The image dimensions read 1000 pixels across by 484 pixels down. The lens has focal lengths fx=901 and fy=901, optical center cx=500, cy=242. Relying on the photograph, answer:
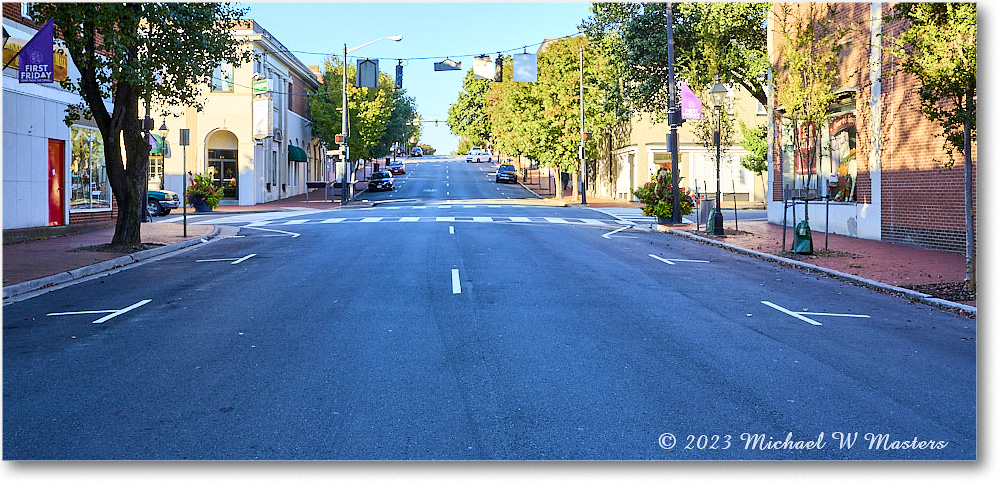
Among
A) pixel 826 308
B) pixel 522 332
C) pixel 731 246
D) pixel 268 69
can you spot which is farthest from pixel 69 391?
pixel 268 69

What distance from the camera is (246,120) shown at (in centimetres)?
4697

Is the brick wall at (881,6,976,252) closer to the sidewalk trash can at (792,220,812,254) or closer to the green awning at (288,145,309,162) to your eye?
the sidewalk trash can at (792,220,812,254)

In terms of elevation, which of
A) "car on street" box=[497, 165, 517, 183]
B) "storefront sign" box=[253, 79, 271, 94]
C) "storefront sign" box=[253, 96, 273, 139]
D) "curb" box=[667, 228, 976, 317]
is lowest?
"curb" box=[667, 228, 976, 317]

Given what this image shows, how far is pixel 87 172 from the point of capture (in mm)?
26250

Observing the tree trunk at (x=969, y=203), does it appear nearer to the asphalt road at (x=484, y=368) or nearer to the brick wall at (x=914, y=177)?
the asphalt road at (x=484, y=368)

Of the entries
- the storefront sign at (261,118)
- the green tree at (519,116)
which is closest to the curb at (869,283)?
the storefront sign at (261,118)

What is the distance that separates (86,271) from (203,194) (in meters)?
25.0

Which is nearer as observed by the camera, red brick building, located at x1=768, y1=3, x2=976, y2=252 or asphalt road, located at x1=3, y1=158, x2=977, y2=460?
asphalt road, located at x1=3, y1=158, x2=977, y2=460

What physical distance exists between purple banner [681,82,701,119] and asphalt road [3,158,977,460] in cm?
1264

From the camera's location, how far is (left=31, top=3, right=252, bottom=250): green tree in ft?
55.7

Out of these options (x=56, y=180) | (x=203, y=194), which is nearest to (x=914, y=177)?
(x=56, y=180)

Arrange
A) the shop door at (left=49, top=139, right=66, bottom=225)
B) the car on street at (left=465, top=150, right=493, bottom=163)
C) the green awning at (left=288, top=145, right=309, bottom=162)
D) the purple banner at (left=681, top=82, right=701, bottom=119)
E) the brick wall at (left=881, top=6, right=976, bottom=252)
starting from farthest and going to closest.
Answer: the car on street at (left=465, top=150, right=493, bottom=163) → the green awning at (left=288, top=145, right=309, bottom=162) → the purple banner at (left=681, top=82, right=701, bottom=119) → the shop door at (left=49, top=139, right=66, bottom=225) → the brick wall at (left=881, top=6, right=976, bottom=252)

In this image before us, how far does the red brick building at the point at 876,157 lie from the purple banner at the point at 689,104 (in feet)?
7.92

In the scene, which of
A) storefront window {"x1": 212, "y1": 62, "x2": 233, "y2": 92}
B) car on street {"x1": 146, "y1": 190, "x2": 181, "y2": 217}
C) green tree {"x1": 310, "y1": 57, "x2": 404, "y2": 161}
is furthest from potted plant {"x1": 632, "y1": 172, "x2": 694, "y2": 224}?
green tree {"x1": 310, "y1": 57, "x2": 404, "y2": 161}
